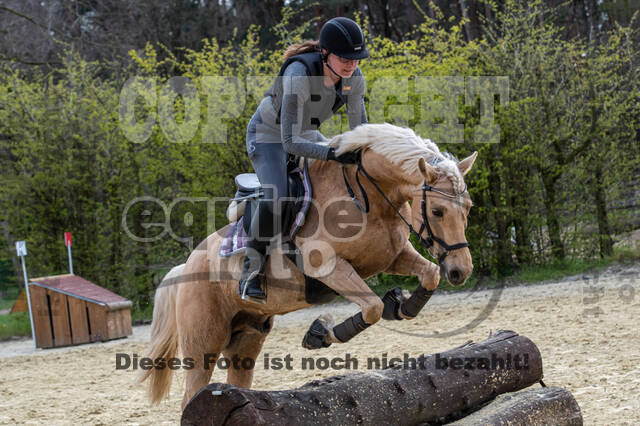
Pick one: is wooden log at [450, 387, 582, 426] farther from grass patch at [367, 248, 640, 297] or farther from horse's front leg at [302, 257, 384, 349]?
grass patch at [367, 248, 640, 297]

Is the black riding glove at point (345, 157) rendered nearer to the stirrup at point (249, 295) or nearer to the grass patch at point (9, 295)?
the stirrup at point (249, 295)

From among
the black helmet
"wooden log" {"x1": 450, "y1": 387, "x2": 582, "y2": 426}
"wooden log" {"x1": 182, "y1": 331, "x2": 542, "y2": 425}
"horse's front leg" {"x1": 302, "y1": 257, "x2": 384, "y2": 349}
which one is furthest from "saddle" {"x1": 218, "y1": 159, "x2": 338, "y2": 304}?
"wooden log" {"x1": 450, "y1": 387, "x2": 582, "y2": 426}

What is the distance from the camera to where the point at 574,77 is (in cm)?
948

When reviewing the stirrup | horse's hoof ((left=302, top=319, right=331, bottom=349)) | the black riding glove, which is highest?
the black riding glove

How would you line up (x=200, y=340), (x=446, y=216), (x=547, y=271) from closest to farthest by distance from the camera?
(x=446, y=216), (x=200, y=340), (x=547, y=271)

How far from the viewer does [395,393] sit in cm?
285

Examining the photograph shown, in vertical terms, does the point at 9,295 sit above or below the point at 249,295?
below

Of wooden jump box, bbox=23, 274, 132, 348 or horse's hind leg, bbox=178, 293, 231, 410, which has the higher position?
horse's hind leg, bbox=178, 293, 231, 410

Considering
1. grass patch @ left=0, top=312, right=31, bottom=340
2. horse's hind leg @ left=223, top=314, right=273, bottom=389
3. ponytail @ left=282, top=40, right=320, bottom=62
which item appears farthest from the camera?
grass patch @ left=0, top=312, right=31, bottom=340

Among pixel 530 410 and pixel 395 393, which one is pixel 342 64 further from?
pixel 530 410

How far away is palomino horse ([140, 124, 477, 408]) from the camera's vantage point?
9.05 ft

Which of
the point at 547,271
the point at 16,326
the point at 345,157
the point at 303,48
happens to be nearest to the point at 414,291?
the point at 345,157

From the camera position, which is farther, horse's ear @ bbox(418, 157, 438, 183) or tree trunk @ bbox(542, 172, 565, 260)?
tree trunk @ bbox(542, 172, 565, 260)

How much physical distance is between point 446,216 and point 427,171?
0.21m
